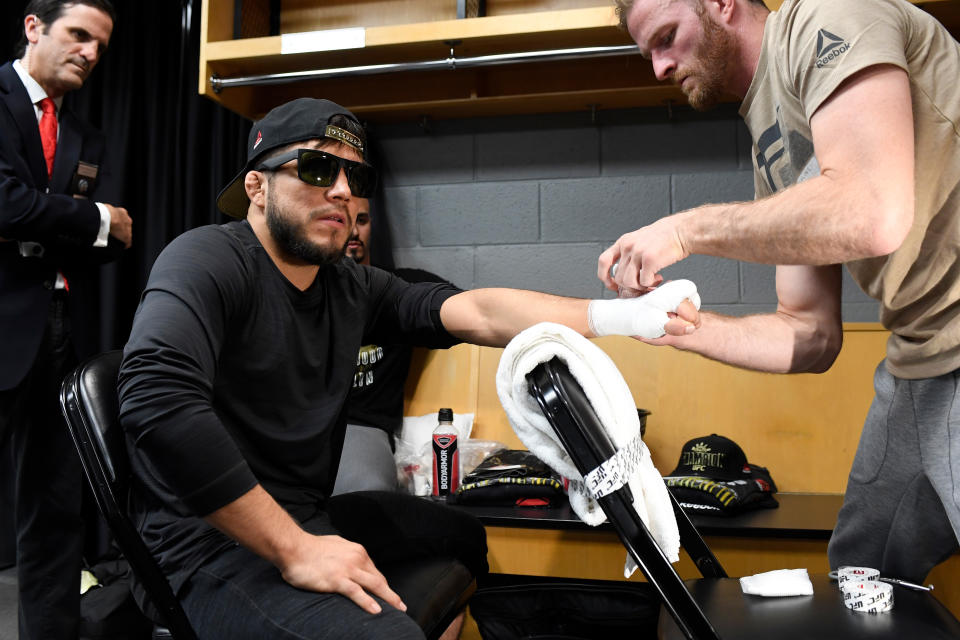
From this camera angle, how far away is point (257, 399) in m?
1.36

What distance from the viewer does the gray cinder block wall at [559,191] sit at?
278cm

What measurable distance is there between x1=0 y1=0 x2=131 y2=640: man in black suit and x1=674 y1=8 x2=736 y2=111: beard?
1653 millimetres

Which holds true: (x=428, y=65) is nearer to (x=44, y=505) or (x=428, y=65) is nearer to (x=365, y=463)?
(x=365, y=463)

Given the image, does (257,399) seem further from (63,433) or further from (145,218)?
(145,218)

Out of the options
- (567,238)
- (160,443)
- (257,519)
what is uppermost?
(567,238)

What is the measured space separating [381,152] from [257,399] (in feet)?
6.18

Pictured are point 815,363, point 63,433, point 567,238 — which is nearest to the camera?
point 815,363

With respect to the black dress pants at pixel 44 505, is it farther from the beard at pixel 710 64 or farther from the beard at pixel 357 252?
the beard at pixel 710 64

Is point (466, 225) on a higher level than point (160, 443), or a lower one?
higher

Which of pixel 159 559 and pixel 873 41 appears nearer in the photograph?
pixel 873 41

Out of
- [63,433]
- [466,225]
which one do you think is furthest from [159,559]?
[466,225]

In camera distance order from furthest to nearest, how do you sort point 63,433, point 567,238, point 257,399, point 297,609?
point 567,238
point 63,433
point 257,399
point 297,609

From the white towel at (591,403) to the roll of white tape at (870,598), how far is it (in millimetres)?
306

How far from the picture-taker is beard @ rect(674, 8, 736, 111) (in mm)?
1525
